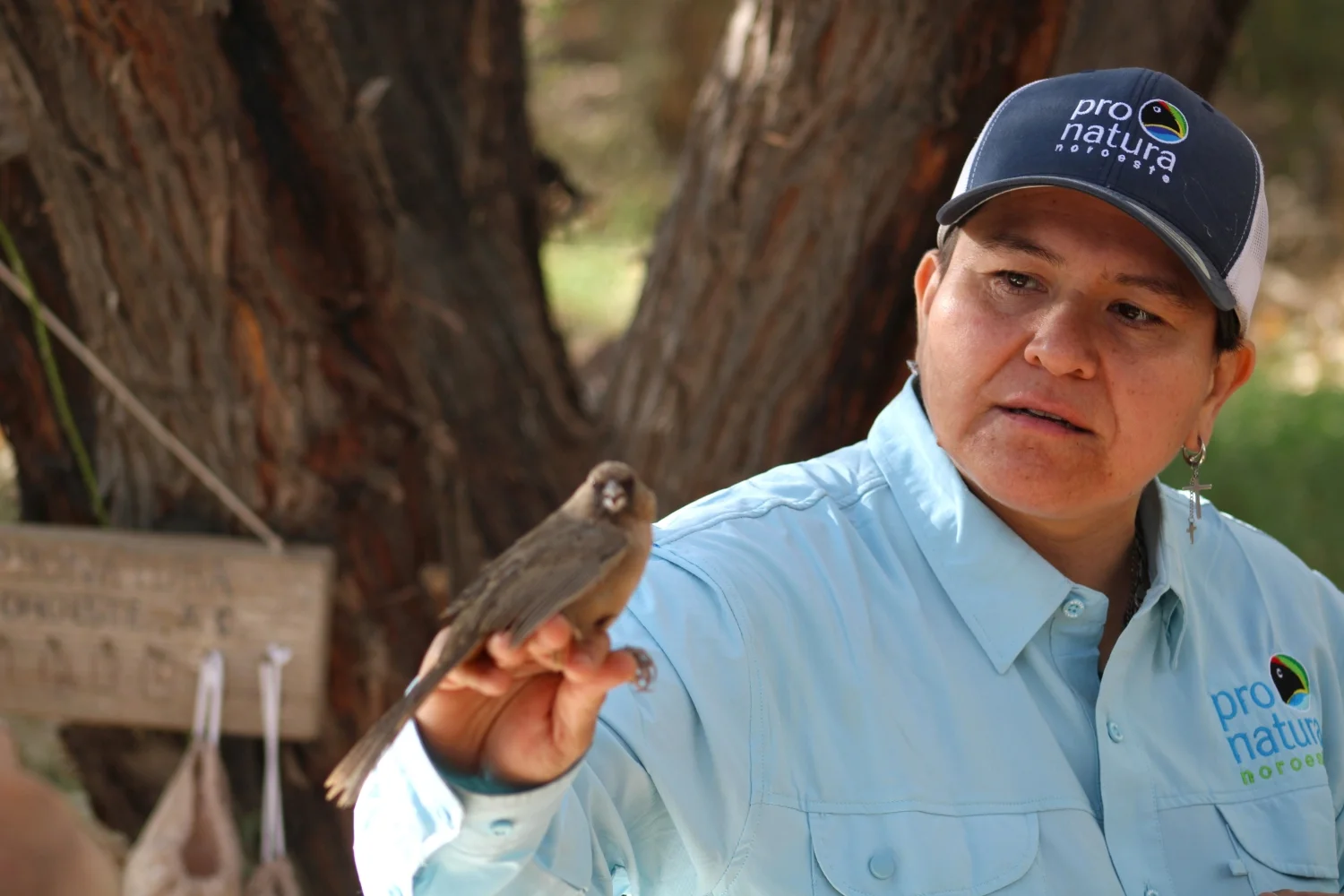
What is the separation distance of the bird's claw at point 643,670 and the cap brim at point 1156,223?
3.01ft

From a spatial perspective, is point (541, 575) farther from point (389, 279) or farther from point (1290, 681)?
point (389, 279)

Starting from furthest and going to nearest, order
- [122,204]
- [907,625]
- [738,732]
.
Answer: [122,204] < [907,625] < [738,732]

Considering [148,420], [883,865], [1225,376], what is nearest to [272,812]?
[148,420]

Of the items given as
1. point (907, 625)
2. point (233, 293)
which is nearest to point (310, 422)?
point (233, 293)

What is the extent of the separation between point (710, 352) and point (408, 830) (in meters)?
2.10

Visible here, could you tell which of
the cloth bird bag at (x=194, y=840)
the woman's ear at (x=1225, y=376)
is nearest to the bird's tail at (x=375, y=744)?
the woman's ear at (x=1225, y=376)

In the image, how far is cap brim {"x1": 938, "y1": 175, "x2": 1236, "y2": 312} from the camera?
2086 millimetres

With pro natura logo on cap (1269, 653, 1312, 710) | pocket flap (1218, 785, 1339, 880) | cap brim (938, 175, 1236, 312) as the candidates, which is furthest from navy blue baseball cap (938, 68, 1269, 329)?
pocket flap (1218, 785, 1339, 880)

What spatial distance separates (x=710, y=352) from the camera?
11.7ft

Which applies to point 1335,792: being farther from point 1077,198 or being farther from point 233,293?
point 233,293

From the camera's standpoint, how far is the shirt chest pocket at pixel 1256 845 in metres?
2.10

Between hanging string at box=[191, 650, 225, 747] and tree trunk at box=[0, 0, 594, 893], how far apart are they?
0.23 metres

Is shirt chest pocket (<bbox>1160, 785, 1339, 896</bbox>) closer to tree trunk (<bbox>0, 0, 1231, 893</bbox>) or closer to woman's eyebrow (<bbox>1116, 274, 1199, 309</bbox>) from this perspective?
woman's eyebrow (<bbox>1116, 274, 1199, 309</bbox>)

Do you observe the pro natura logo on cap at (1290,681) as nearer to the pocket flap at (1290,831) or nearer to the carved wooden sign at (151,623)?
the pocket flap at (1290,831)
